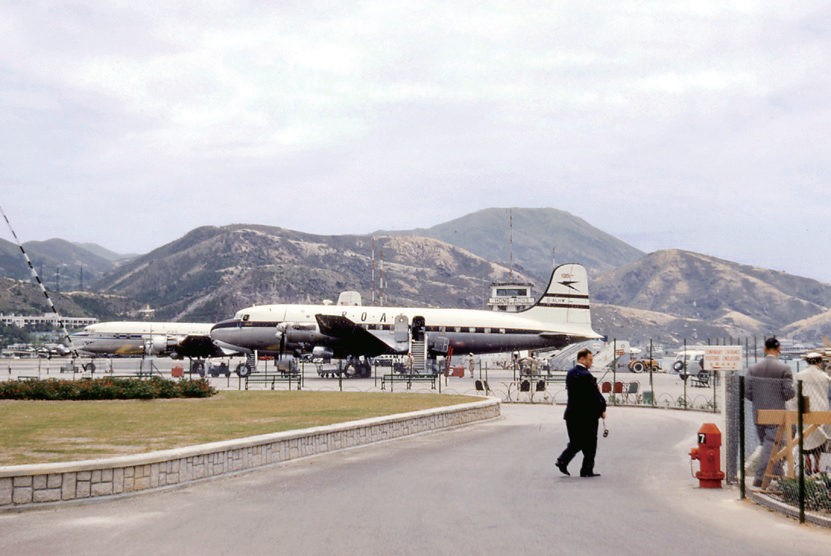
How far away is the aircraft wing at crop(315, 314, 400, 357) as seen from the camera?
5178 centimetres

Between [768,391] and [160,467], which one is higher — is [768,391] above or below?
above

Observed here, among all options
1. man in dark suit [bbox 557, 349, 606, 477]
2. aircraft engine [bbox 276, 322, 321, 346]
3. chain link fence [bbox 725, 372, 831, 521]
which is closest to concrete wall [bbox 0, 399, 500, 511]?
man in dark suit [bbox 557, 349, 606, 477]

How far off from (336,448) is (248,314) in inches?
1562

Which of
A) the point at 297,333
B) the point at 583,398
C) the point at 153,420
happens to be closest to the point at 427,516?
the point at 583,398

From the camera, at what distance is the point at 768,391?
12172 millimetres

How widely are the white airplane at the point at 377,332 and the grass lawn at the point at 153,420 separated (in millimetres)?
21978

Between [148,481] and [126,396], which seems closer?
[148,481]

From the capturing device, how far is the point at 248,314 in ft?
185

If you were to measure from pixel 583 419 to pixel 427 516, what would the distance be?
4.87m

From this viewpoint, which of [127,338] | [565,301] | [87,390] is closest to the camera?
[87,390]

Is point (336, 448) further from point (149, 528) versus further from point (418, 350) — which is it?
point (418, 350)

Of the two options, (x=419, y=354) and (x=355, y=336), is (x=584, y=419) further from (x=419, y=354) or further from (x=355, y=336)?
(x=419, y=354)

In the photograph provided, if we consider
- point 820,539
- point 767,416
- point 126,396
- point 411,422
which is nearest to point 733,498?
point 767,416

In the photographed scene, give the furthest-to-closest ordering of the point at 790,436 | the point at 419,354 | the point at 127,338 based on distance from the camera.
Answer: the point at 127,338
the point at 419,354
the point at 790,436
